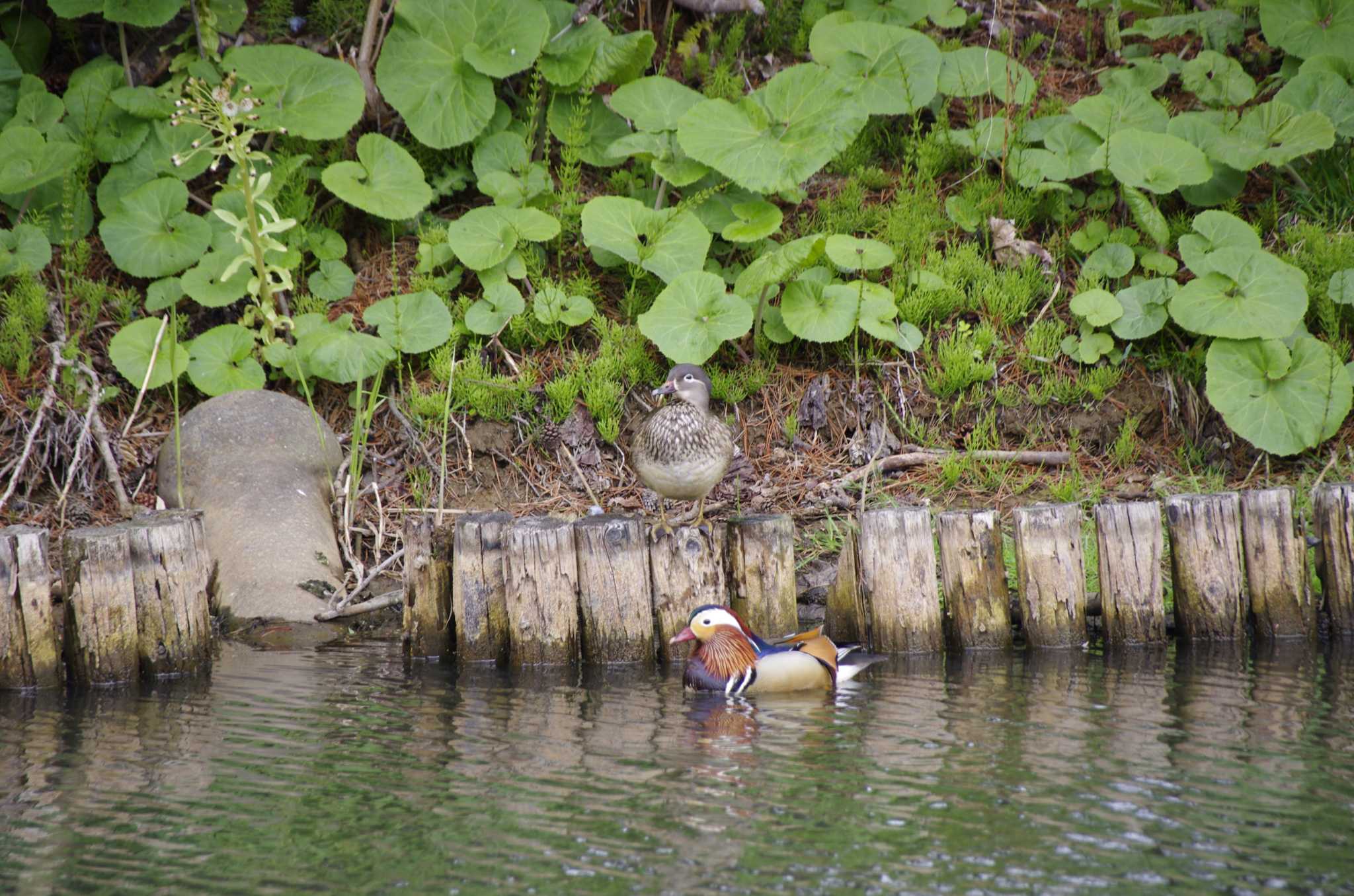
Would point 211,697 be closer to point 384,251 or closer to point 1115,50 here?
point 384,251

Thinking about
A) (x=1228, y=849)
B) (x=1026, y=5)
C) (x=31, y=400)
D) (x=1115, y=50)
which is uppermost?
(x=1026, y=5)

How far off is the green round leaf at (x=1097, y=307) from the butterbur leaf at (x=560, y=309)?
2580mm

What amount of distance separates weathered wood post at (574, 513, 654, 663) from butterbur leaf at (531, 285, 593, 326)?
2.12 meters

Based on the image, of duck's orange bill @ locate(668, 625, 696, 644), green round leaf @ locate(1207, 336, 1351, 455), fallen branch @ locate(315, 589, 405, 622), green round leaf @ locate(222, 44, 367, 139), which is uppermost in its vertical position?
green round leaf @ locate(222, 44, 367, 139)

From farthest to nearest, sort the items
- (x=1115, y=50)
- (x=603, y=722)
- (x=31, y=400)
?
(x=1115, y=50), (x=31, y=400), (x=603, y=722)

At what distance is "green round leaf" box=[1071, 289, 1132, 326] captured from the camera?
6.85 meters

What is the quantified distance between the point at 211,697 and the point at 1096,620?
11.6ft

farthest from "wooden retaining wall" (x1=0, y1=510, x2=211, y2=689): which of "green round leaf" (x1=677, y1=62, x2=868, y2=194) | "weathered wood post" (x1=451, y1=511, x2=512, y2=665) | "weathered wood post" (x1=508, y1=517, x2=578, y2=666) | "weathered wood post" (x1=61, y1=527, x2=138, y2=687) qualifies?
"green round leaf" (x1=677, y1=62, x2=868, y2=194)

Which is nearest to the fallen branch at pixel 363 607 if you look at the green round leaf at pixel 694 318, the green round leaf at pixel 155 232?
the green round leaf at pixel 694 318

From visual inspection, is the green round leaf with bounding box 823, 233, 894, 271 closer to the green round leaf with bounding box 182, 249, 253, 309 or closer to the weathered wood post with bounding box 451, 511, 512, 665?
the weathered wood post with bounding box 451, 511, 512, 665

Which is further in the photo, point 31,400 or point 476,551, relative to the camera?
point 31,400

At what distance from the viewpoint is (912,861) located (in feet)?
10.7

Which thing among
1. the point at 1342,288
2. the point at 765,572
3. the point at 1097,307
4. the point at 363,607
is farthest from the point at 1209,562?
the point at 363,607

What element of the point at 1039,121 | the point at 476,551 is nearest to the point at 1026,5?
the point at 1039,121
